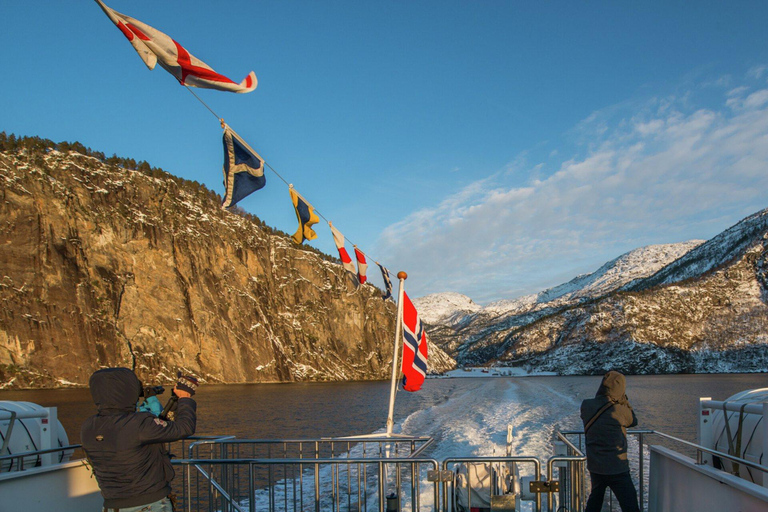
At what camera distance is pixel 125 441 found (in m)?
4.06

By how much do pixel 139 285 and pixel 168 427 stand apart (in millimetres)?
86225

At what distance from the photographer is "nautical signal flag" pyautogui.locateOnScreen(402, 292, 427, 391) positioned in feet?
31.7

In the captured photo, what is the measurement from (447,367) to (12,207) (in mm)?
109443

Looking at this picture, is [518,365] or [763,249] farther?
[518,365]

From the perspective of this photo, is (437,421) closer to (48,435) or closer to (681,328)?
(48,435)

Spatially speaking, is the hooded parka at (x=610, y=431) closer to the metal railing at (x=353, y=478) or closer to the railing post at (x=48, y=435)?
the metal railing at (x=353, y=478)

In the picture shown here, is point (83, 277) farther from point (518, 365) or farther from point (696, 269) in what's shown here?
point (696, 269)

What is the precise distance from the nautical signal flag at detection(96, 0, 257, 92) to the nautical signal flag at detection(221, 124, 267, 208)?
4.54 feet

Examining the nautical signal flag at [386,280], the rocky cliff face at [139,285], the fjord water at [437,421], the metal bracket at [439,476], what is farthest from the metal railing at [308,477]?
the rocky cliff face at [139,285]

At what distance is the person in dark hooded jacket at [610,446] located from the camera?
6.21m

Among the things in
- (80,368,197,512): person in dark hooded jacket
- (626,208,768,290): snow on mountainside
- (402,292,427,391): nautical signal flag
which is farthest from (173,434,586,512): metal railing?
(626,208,768,290): snow on mountainside

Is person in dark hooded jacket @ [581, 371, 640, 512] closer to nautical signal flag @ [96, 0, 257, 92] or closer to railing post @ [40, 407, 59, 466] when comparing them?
nautical signal flag @ [96, 0, 257, 92]

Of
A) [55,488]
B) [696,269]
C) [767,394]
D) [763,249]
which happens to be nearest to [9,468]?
[55,488]

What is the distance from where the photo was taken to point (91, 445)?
4027mm
